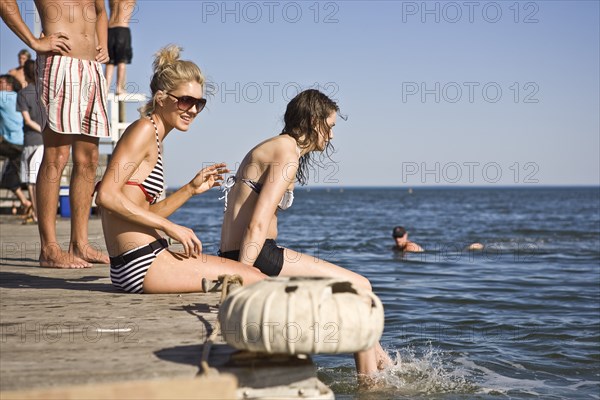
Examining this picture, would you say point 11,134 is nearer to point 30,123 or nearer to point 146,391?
point 30,123

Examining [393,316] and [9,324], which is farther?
[393,316]

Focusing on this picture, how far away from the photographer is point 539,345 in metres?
7.82

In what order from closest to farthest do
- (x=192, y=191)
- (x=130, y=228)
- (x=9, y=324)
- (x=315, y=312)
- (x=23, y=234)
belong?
1. (x=315, y=312)
2. (x=9, y=324)
3. (x=130, y=228)
4. (x=192, y=191)
5. (x=23, y=234)

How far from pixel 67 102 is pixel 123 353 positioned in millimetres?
2842

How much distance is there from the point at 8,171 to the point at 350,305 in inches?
400

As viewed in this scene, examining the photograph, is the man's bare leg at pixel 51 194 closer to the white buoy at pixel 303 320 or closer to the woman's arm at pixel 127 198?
the woman's arm at pixel 127 198

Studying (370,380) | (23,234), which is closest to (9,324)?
(370,380)

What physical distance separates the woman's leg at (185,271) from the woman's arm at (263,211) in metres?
0.11

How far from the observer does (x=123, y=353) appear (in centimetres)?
299

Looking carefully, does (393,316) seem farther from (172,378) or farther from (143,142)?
(172,378)

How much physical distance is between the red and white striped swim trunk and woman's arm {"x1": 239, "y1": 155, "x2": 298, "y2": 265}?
1.75m

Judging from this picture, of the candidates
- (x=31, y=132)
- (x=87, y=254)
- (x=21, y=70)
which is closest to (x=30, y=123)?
(x=31, y=132)

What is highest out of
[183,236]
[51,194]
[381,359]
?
[51,194]

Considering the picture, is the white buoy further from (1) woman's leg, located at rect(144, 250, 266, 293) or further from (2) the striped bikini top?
(2) the striped bikini top
